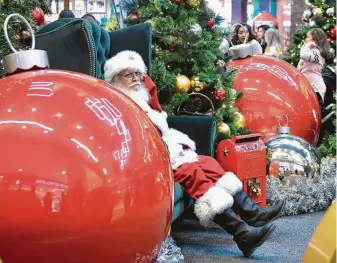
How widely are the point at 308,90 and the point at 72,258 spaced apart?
16.0 ft

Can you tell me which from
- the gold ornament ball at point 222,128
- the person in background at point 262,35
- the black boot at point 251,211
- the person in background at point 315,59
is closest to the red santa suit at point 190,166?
the black boot at point 251,211

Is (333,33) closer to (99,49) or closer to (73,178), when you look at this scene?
(99,49)

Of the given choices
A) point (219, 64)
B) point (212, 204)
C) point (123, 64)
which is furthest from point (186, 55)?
point (212, 204)

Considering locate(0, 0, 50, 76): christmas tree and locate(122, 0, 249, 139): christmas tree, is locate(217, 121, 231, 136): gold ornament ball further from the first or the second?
locate(0, 0, 50, 76): christmas tree

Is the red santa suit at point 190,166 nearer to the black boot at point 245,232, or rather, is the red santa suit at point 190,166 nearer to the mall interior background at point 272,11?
the black boot at point 245,232

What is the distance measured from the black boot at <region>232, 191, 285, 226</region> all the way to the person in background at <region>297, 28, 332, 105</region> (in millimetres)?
4310

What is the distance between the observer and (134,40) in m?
4.95

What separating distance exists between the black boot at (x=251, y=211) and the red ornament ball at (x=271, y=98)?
1.94m

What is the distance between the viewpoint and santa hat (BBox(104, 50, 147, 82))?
456cm

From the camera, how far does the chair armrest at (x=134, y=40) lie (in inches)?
194

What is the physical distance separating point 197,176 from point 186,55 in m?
1.44

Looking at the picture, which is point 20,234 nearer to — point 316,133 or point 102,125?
point 102,125

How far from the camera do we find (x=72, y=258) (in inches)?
102

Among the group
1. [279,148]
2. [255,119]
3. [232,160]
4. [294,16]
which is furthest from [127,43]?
[294,16]
